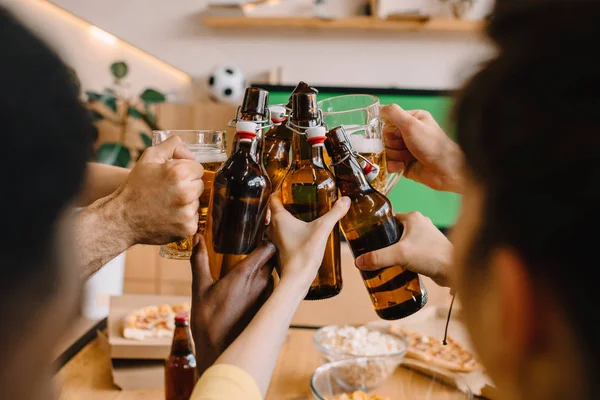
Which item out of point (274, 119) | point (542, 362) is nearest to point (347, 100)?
point (274, 119)

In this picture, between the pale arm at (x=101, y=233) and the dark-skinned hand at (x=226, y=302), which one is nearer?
the dark-skinned hand at (x=226, y=302)

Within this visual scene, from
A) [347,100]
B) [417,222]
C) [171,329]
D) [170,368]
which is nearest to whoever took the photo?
[417,222]

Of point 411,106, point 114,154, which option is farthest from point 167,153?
point 114,154

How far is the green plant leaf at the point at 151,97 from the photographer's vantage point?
3.17 meters

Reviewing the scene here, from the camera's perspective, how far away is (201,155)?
0.92 metres

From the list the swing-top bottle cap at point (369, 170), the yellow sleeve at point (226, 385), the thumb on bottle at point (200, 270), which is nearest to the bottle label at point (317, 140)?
the swing-top bottle cap at point (369, 170)

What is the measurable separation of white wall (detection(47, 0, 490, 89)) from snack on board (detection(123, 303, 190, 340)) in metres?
2.22

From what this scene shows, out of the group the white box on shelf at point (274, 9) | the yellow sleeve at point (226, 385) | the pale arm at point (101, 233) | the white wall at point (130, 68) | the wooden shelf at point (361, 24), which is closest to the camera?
the yellow sleeve at point (226, 385)

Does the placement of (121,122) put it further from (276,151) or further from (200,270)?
(200,270)

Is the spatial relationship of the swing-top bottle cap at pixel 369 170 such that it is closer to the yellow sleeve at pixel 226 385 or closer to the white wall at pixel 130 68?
the yellow sleeve at pixel 226 385

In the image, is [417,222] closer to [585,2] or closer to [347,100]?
[347,100]

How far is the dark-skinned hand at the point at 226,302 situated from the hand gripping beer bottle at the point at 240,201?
0.12ft

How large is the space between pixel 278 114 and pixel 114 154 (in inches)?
95.5

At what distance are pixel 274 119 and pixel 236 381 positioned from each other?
41 centimetres
